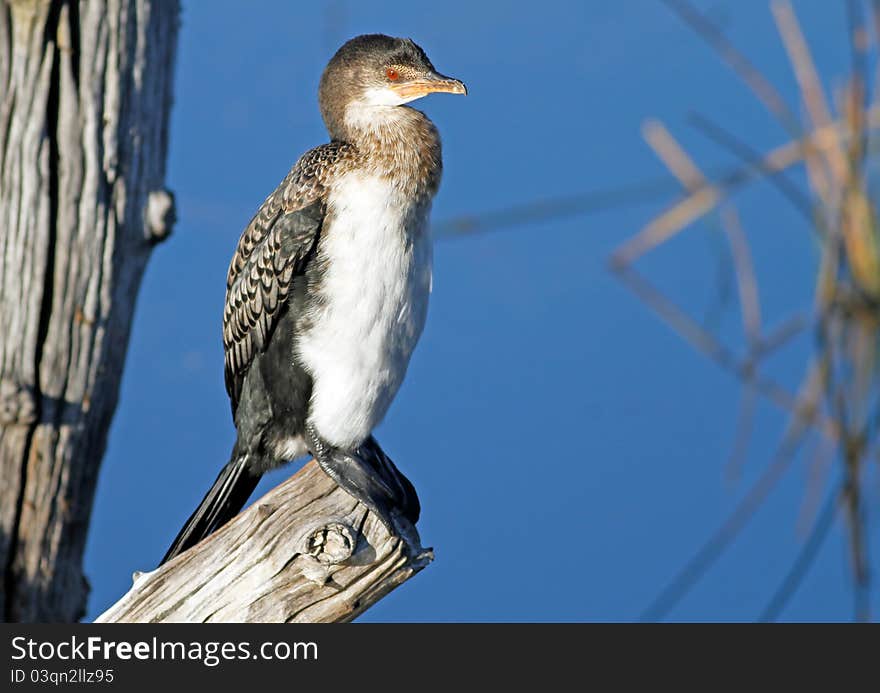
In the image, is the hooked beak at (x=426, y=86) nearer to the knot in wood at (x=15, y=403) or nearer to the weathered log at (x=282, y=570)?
the weathered log at (x=282, y=570)

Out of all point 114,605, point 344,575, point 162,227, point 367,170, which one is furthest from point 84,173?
→ point 344,575

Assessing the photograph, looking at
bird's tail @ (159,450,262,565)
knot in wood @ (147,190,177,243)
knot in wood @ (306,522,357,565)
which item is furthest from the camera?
knot in wood @ (147,190,177,243)

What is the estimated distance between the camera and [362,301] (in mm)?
2500

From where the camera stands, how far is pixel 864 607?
2.00 metres

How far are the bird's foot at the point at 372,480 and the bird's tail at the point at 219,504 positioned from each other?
22 centimetres

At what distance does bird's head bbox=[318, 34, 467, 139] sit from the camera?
2.57 meters

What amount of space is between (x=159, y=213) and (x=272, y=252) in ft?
2.81

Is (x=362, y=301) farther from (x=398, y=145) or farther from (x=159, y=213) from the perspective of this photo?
(x=159, y=213)

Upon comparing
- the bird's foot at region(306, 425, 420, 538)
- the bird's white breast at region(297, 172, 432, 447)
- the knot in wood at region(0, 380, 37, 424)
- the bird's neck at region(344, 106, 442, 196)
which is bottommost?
the bird's foot at region(306, 425, 420, 538)

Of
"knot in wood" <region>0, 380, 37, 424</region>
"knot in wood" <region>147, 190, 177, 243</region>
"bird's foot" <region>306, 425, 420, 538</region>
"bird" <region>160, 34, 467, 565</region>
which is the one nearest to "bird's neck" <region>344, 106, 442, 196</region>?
"bird" <region>160, 34, 467, 565</region>

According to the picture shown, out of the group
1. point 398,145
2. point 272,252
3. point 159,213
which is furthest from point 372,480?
point 159,213

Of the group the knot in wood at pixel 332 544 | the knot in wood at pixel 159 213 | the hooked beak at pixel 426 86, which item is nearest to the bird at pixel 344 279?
the hooked beak at pixel 426 86

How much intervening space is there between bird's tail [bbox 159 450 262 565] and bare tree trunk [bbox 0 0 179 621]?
0.75m

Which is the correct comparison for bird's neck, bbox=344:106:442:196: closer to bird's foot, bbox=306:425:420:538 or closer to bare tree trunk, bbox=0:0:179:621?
bird's foot, bbox=306:425:420:538
